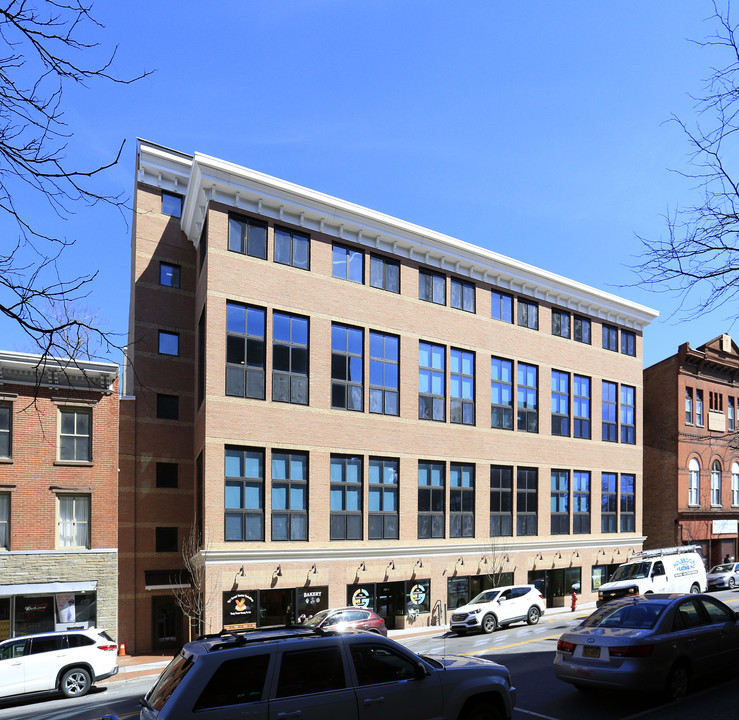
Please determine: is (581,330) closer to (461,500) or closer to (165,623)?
(461,500)

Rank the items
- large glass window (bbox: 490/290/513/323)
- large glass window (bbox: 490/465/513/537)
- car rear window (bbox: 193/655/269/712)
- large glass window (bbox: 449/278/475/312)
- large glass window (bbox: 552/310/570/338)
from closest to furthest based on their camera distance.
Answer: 1. car rear window (bbox: 193/655/269/712)
2. large glass window (bbox: 449/278/475/312)
3. large glass window (bbox: 490/465/513/537)
4. large glass window (bbox: 490/290/513/323)
5. large glass window (bbox: 552/310/570/338)

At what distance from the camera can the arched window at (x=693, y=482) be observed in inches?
1781

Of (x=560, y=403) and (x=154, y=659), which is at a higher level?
(x=560, y=403)

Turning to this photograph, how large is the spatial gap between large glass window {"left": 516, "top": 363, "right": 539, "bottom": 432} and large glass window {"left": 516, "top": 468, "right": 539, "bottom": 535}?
225 cm

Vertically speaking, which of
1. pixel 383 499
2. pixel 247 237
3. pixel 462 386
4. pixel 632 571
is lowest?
pixel 632 571

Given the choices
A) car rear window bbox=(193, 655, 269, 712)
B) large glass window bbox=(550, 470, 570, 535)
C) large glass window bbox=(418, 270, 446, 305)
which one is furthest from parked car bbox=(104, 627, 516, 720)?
large glass window bbox=(550, 470, 570, 535)

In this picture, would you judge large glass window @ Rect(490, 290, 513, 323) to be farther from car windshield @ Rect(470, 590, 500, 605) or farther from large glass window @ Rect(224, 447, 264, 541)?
large glass window @ Rect(224, 447, 264, 541)

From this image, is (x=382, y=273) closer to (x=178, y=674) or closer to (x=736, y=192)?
(x=736, y=192)

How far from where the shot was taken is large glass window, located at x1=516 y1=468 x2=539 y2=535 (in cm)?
3553

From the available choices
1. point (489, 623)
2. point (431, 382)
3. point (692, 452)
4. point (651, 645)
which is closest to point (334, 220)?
point (431, 382)

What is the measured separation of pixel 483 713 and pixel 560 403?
1200 inches

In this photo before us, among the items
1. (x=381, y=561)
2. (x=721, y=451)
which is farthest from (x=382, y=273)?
(x=721, y=451)

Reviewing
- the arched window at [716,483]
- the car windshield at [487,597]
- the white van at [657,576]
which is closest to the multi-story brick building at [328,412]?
the car windshield at [487,597]

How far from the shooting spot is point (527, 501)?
118 ft
